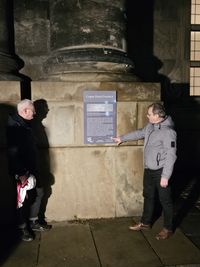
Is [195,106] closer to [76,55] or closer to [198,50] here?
[198,50]

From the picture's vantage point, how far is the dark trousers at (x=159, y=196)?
177 inches

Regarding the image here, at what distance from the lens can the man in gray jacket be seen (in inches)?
170

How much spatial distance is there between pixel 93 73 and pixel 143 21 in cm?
367

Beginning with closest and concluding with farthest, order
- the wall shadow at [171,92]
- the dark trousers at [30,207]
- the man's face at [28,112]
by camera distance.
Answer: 1. the man's face at [28,112]
2. the dark trousers at [30,207]
3. the wall shadow at [171,92]

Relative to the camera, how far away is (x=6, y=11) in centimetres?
582

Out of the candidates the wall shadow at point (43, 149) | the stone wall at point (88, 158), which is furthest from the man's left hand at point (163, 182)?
the wall shadow at point (43, 149)

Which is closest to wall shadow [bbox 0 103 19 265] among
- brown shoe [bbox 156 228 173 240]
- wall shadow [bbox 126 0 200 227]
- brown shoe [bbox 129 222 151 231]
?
brown shoe [bbox 129 222 151 231]

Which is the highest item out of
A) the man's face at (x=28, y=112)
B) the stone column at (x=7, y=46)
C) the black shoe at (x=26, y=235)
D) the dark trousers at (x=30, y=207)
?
the stone column at (x=7, y=46)

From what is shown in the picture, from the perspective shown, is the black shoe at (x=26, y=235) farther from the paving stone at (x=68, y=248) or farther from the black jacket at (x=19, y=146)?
the black jacket at (x=19, y=146)

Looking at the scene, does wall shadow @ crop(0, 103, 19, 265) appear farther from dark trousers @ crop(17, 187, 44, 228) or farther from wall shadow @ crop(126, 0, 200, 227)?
wall shadow @ crop(126, 0, 200, 227)

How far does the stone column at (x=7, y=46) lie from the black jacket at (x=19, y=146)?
4.07 ft

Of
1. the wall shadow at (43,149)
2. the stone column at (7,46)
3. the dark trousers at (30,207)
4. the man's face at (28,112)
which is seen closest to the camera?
the man's face at (28,112)

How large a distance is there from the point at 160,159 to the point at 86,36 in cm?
225

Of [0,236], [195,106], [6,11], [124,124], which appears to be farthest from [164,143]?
[195,106]
